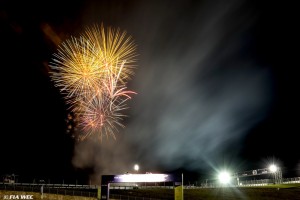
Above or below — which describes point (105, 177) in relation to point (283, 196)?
above

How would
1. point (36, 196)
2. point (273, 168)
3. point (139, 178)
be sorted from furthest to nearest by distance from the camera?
point (273, 168) < point (36, 196) < point (139, 178)

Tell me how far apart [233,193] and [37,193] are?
3502 centimetres

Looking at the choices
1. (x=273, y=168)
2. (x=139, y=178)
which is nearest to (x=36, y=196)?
(x=139, y=178)

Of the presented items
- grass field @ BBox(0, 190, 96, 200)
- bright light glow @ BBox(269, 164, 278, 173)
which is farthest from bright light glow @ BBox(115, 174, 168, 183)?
bright light glow @ BBox(269, 164, 278, 173)

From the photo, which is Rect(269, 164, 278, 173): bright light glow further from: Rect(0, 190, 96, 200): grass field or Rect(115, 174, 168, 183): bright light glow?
Rect(0, 190, 96, 200): grass field

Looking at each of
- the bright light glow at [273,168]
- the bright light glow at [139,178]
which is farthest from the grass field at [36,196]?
the bright light glow at [273,168]

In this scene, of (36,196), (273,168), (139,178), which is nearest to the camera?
(139,178)

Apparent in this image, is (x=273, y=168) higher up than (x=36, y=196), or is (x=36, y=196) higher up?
(x=273, y=168)

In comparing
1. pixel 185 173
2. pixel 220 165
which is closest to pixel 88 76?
pixel 220 165

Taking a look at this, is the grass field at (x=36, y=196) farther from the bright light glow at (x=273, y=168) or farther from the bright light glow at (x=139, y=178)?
the bright light glow at (x=273, y=168)

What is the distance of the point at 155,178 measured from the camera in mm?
41750

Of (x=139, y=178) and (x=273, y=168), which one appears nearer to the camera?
(x=139, y=178)

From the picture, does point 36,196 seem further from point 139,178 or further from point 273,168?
point 273,168

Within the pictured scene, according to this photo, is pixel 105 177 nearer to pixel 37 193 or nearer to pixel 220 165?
pixel 37 193
